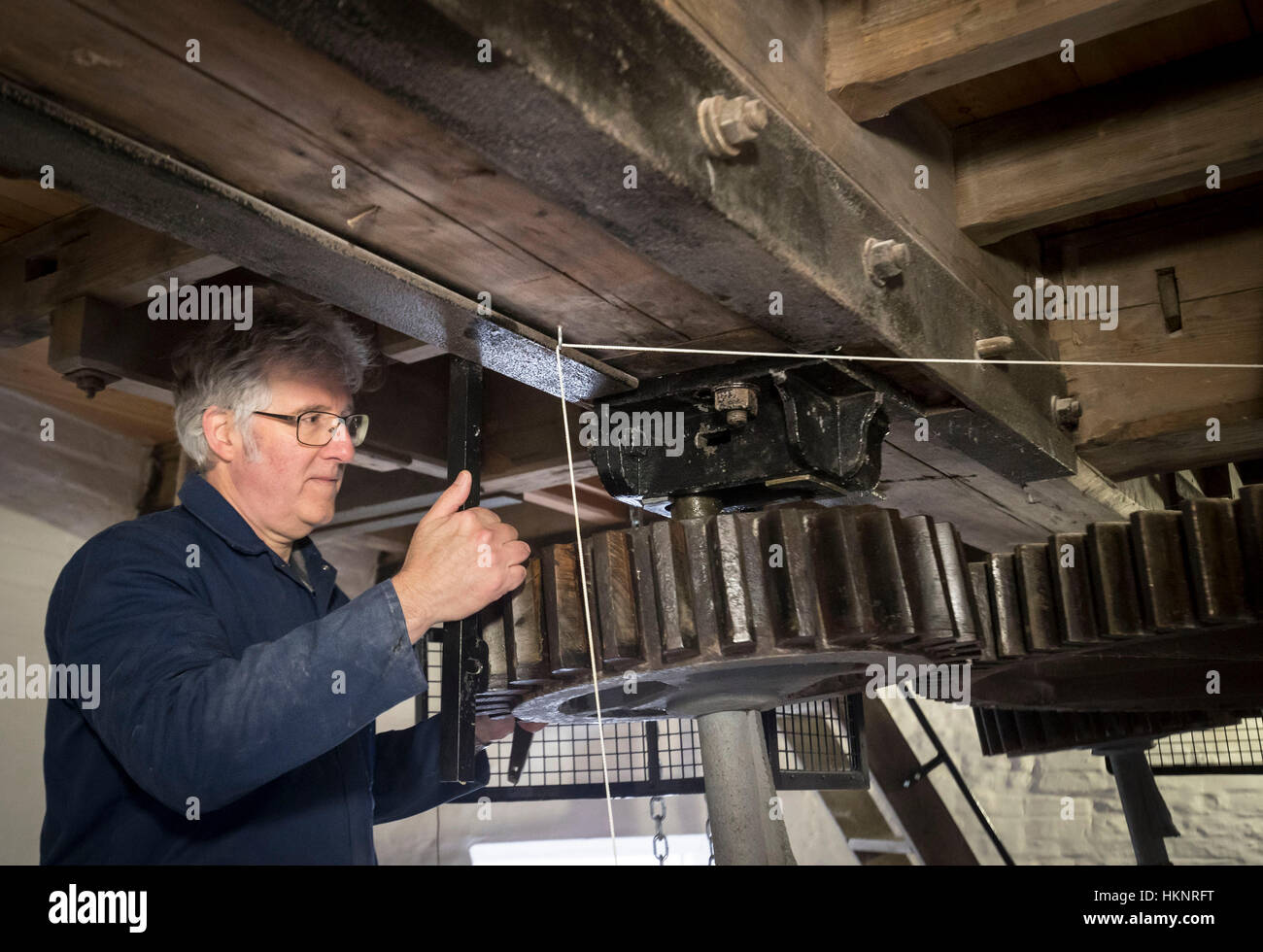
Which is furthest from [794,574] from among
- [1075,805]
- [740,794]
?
[1075,805]

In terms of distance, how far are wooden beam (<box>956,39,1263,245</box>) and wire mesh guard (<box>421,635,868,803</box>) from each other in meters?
1.52

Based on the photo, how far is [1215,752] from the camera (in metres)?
5.54

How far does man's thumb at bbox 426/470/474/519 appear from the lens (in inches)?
64.1

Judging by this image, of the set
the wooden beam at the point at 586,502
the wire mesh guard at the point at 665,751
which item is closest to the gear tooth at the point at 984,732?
the wire mesh guard at the point at 665,751

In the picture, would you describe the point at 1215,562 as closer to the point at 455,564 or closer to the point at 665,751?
the point at 455,564

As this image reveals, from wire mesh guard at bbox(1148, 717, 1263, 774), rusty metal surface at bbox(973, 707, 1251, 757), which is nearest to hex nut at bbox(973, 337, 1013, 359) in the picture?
rusty metal surface at bbox(973, 707, 1251, 757)

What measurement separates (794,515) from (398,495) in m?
1.63

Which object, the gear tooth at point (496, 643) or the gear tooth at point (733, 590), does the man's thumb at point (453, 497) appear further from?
the gear tooth at point (733, 590)

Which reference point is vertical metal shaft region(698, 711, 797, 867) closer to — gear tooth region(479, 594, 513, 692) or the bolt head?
gear tooth region(479, 594, 513, 692)

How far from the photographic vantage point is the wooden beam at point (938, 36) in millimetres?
1382

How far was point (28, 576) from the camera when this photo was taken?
286cm

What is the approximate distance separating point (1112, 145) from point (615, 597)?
1077mm

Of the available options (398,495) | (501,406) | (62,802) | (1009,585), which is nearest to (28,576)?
(398,495)

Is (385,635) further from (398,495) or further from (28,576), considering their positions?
(28,576)
